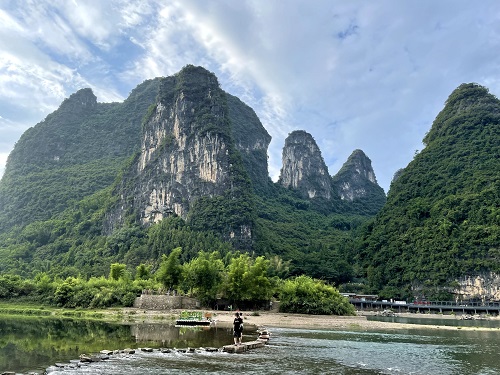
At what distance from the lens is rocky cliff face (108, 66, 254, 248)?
391 feet

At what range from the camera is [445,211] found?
103 m

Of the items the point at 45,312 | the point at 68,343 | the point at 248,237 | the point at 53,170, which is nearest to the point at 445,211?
the point at 248,237

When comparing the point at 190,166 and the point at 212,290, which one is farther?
the point at 190,166

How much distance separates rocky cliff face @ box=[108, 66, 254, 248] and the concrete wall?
61872 millimetres

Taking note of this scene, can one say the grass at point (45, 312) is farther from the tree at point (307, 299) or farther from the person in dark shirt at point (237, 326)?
the person in dark shirt at point (237, 326)

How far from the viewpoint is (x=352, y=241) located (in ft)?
422

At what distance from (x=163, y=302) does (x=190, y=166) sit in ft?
267

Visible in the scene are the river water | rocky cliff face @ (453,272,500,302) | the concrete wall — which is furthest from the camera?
rocky cliff face @ (453,272,500,302)

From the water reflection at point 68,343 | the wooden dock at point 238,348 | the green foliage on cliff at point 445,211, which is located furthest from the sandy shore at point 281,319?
the green foliage on cliff at point 445,211

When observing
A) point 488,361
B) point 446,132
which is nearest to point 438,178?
point 446,132

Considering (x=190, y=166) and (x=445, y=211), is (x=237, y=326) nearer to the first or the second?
(x=445, y=211)

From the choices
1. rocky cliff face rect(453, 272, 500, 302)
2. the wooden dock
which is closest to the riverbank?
the wooden dock

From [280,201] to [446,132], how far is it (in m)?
73.9

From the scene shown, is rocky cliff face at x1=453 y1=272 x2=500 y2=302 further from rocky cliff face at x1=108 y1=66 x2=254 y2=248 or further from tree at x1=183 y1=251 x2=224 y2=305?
tree at x1=183 y1=251 x2=224 y2=305
